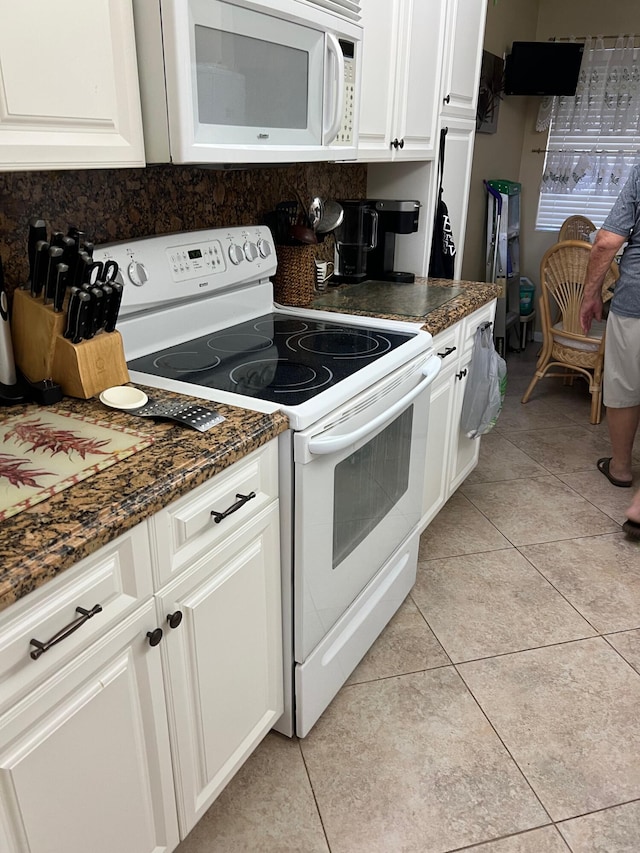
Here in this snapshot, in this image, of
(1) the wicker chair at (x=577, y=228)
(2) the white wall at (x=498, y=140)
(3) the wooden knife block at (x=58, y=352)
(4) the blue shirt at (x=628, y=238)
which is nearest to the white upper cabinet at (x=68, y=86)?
(3) the wooden knife block at (x=58, y=352)

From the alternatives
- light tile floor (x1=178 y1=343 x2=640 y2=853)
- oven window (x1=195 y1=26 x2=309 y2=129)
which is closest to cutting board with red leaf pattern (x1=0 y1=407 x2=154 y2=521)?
oven window (x1=195 y1=26 x2=309 y2=129)

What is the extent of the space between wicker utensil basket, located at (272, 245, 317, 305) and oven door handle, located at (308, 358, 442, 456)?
1.67ft

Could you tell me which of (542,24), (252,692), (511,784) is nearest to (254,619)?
(252,692)

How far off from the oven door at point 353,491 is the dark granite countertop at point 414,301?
0.80ft

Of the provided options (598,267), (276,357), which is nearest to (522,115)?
(598,267)

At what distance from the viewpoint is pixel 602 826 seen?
1.50m

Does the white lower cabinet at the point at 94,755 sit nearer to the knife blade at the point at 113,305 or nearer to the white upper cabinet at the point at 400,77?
the knife blade at the point at 113,305

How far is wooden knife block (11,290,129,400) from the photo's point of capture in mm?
1287

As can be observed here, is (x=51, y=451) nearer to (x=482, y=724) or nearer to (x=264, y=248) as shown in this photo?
(x=264, y=248)

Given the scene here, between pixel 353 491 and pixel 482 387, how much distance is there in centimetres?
112

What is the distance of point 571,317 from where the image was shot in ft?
12.3

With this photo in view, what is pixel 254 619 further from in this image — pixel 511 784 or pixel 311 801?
pixel 511 784

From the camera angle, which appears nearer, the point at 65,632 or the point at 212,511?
the point at 65,632

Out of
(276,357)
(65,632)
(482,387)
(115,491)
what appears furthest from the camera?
(482,387)
